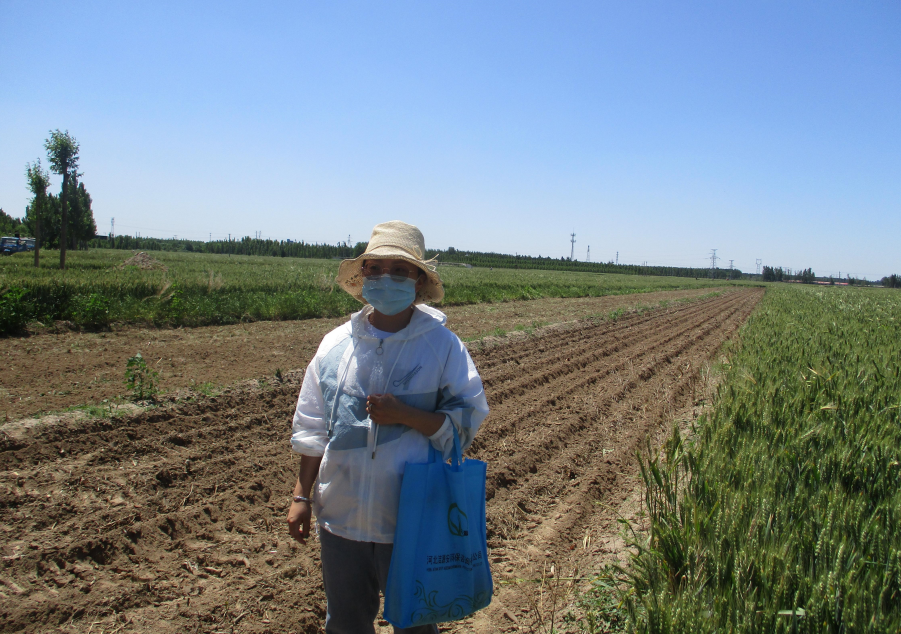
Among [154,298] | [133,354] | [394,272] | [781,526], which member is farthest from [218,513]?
[154,298]

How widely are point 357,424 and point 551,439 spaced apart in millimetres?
4311

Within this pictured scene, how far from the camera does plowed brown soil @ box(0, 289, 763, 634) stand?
9.78 ft

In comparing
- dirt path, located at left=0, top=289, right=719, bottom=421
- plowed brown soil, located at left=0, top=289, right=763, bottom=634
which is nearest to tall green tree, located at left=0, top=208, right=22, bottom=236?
dirt path, located at left=0, top=289, right=719, bottom=421

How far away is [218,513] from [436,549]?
2.79 metres

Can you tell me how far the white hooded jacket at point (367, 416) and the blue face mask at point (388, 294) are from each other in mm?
82

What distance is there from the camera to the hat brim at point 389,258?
208cm

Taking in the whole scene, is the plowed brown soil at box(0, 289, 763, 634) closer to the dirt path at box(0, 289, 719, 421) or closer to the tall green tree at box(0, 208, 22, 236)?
the dirt path at box(0, 289, 719, 421)

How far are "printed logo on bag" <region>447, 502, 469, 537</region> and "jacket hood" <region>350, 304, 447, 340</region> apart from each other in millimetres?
670

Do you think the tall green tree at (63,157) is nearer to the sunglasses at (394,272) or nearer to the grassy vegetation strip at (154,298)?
the grassy vegetation strip at (154,298)

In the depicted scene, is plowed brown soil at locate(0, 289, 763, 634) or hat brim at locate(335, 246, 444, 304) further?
plowed brown soil at locate(0, 289, 763, 634)

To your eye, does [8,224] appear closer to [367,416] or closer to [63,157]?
[63,157]

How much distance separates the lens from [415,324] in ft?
6.82

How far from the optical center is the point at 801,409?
13.7ft

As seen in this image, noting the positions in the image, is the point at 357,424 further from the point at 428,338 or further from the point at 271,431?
the point at 271,431
